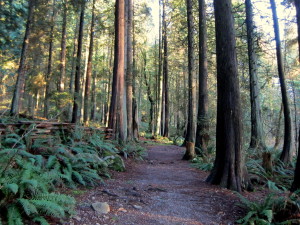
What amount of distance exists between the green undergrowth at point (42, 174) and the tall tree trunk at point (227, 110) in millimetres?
3054

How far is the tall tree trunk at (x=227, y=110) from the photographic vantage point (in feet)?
18.9

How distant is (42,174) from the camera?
392 cm

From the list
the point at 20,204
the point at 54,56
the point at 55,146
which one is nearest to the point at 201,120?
the point at 55,146

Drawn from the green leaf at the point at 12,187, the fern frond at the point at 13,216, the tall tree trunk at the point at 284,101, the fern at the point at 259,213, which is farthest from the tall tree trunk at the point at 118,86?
the fern frond at the point at 13,216

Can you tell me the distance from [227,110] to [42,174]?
4.31 metres

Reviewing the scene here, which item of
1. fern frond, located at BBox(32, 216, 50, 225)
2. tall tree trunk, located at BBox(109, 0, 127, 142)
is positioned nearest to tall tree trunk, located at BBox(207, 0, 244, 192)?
fern frond, located at BBox(32, 216, 50, 225)

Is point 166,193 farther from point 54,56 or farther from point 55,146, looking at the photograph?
point 54,56

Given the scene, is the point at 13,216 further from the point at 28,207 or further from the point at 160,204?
the point at 160,204

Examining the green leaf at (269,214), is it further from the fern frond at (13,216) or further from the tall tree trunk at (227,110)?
the fern frond at (13,216)

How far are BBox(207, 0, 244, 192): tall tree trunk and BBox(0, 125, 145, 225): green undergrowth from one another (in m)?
3.05

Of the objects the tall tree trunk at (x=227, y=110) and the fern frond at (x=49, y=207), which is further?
the tall tree trunk at (x=227, y=110)

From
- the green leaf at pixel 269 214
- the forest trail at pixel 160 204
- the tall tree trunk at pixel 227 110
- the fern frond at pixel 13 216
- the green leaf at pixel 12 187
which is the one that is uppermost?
the tall tree trunk at pixel 227 110

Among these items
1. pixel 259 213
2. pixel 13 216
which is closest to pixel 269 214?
pixel 259 213

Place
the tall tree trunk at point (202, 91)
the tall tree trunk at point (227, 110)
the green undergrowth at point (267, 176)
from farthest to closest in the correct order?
1. the tall tree trunk at point (202, 91)
2. the green undergrowth at point (267, 176)
3. the tall tree trunk at point (227, 110)
